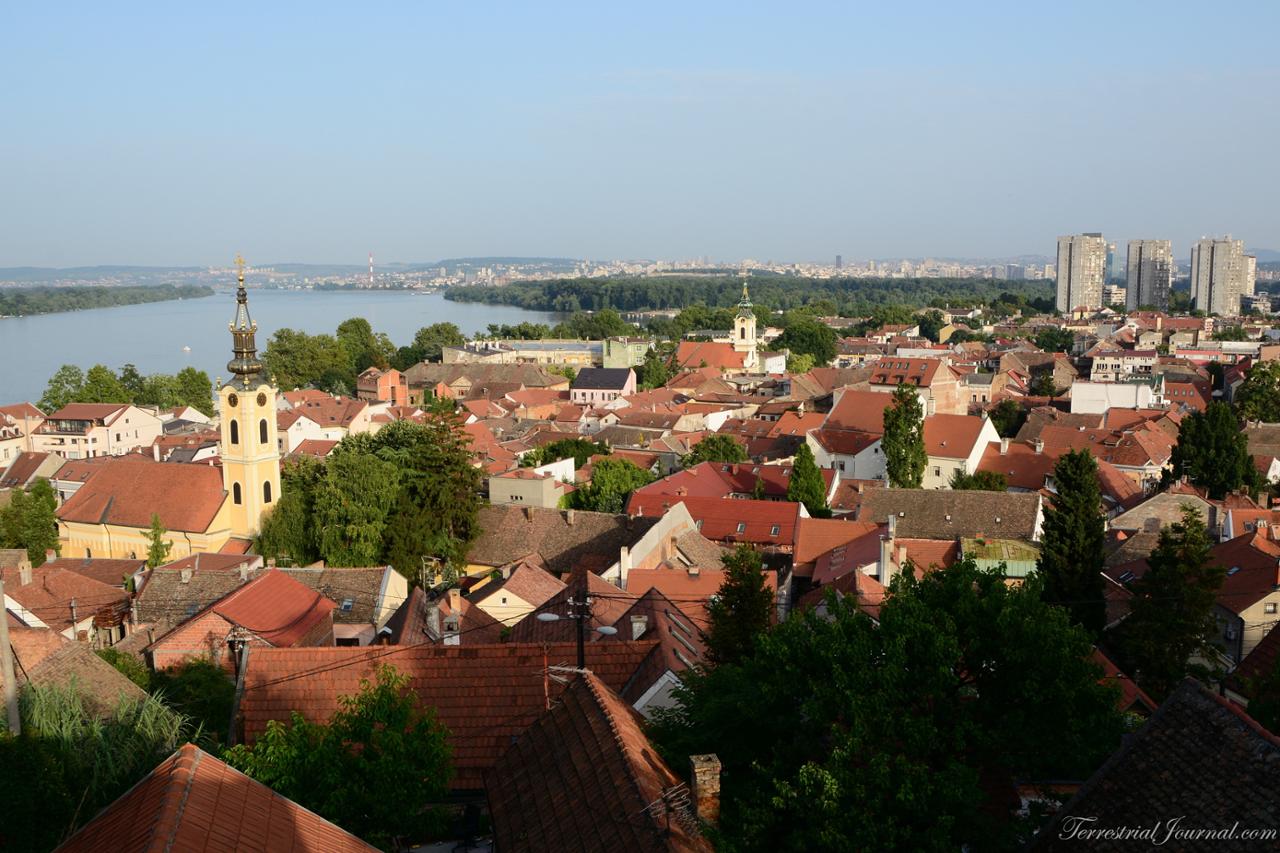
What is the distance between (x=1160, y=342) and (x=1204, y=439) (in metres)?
59.4

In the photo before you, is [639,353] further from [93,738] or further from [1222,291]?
[1222,291]

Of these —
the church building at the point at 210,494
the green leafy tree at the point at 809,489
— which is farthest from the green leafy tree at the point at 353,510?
the green leafy tree at the point at 809,489

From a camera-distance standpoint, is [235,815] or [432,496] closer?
[235,815]

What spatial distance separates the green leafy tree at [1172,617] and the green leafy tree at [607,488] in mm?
14861

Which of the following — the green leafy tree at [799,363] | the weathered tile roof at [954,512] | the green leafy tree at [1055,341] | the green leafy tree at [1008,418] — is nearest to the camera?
the weathered tile roof at [954,512]

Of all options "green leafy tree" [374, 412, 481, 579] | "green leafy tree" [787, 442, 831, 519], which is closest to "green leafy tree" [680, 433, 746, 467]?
"green leafy tree" [787, 442, 831, 519]

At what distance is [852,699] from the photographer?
7.92 m

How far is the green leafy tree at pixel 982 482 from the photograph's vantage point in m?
33.8

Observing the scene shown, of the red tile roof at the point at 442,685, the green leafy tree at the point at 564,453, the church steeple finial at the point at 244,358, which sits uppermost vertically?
the church steeple finial at the point at 244,358

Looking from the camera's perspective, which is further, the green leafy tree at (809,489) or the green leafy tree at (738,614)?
the green leafy tree at (809,489)

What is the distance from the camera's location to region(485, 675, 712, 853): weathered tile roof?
752 cm

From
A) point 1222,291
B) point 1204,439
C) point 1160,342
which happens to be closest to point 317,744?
point 1204,439

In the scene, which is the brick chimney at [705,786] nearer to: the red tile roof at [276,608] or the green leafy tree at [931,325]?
the red tile roof at [276,608]

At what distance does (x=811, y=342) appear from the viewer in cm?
8712
